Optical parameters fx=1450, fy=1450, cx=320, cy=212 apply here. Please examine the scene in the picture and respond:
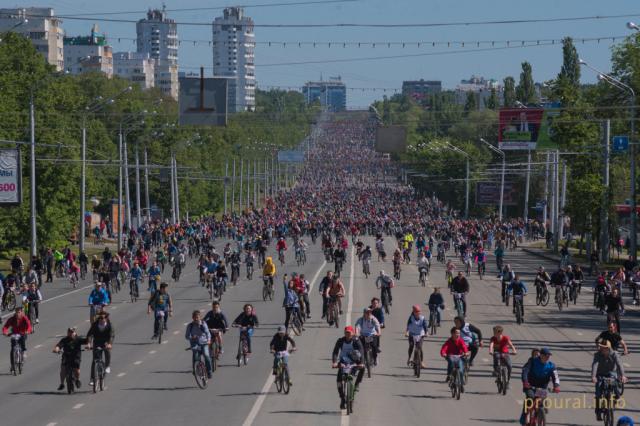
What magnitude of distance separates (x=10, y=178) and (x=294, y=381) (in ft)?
103

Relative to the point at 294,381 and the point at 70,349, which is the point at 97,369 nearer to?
the point at 70,349

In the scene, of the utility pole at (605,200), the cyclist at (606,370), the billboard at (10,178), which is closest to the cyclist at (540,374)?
the cyclist at (606,370)

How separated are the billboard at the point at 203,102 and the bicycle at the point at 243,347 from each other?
18.3 m

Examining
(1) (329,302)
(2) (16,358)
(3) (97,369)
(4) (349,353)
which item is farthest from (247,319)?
(1) (329,302)

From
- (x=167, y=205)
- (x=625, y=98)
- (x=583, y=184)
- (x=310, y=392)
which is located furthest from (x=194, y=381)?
(x=167, y=205)

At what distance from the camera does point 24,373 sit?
90.9 ft

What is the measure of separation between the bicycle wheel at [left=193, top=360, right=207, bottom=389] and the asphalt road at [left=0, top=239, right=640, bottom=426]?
281 mm

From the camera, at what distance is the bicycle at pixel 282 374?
23.6 m

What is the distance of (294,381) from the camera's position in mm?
25625

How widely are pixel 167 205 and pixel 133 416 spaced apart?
332 ft

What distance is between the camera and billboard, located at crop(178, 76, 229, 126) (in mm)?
46000

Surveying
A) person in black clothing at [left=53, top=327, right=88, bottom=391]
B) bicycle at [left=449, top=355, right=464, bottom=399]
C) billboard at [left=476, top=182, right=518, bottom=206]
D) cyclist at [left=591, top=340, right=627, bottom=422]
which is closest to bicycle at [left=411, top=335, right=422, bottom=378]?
bicycle at [left=449, top=355, right=464, bottom=399]

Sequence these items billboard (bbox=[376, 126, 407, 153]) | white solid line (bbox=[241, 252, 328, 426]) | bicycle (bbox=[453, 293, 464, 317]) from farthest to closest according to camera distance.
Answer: billboard (bbox=[376, 126, 407, 153]), bicycle (bbox=[453, 293, 464, 317]), white solid line (bbox=[241, 252, 328, 426])

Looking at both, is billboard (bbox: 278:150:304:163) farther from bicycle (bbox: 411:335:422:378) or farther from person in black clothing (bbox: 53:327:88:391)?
person in black clothing (bbox: 53:327:88:391)
